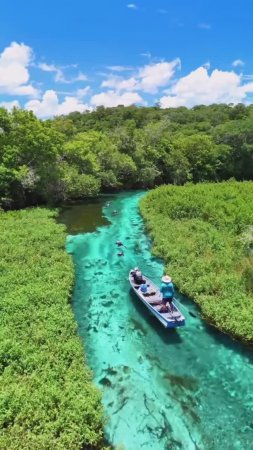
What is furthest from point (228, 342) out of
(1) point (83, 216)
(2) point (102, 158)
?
(2) point (102, 158)

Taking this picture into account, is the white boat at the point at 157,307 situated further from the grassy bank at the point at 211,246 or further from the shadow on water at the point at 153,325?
the grassy bank at the point at 211,246

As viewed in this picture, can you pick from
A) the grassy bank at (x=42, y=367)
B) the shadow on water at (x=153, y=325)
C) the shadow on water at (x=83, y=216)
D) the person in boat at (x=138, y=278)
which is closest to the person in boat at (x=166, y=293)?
the shadow on water at (x=153, y=325)

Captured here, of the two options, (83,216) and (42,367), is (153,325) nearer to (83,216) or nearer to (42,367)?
(42,367)

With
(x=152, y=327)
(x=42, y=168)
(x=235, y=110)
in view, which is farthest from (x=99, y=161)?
(x=235, y=110)

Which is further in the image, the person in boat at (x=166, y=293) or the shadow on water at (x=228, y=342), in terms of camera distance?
the person in boat at (x=166, y=293)

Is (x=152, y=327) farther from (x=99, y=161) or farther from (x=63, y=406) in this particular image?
(x=99, y=161)

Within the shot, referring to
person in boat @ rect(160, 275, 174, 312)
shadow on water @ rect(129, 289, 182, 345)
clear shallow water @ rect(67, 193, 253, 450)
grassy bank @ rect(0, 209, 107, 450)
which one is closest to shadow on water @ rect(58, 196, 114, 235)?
grassy bank @ rect(0, 209, 107, 450)
